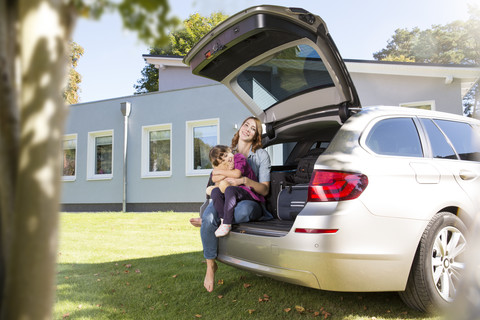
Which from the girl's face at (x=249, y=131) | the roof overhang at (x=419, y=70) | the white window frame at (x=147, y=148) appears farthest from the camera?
the white window frame at (x=147, y=148)

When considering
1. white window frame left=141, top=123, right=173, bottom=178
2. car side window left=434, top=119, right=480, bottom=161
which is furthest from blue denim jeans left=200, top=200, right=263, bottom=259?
white window frame left=141, top=123, right=173, bottom=178

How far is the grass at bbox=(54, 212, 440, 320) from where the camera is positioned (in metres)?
2.97

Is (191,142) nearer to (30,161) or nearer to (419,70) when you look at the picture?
(419,70)

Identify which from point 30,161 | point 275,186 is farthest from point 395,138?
point 30,161

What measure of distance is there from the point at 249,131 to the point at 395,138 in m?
1.57

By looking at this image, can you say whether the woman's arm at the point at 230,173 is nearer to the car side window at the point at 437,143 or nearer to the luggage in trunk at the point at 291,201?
the luggage in trunk at the point at 291,201

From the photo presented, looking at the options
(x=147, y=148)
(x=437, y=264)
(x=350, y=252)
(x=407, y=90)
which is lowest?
(x=437, y=264)

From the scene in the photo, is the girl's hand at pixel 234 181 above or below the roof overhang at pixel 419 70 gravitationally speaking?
below

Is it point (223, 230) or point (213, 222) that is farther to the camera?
point (213, 222)

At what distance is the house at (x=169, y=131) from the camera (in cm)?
1050

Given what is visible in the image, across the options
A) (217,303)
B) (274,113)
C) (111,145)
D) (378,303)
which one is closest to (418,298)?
(378,303)

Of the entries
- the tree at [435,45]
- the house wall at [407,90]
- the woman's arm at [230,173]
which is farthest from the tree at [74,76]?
the tree at [435,45]

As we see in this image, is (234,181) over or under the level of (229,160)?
under

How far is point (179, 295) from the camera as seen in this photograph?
3459 mm
